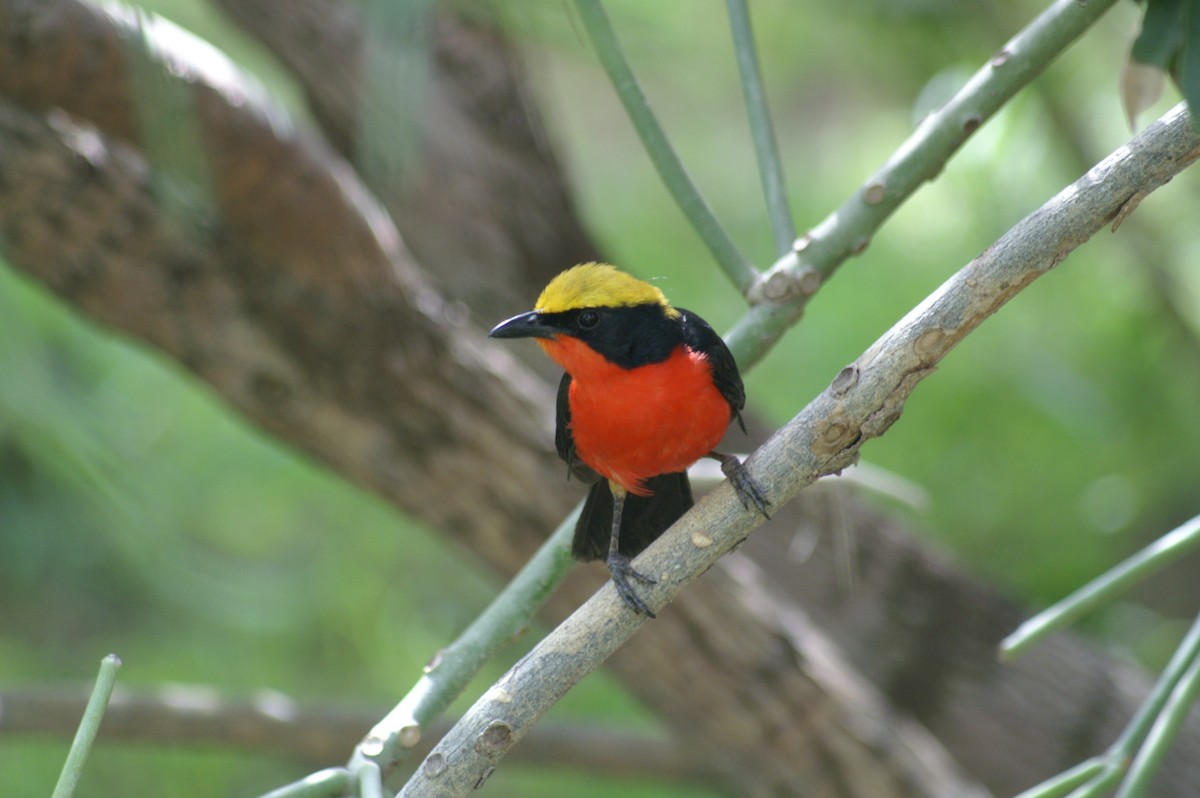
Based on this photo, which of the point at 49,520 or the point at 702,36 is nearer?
the point at 49,520

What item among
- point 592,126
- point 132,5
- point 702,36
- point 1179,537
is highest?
point 592,126

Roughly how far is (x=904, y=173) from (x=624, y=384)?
1.97ft

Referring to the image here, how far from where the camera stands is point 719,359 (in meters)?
2.05

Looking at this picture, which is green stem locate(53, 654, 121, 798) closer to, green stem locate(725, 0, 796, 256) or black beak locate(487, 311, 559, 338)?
black beak locate(487, 311, 559, 338)

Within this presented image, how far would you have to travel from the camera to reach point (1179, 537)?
71.4 inches

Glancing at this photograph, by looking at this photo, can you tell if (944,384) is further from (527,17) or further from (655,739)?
(527,17)

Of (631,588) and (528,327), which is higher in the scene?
(528,327)

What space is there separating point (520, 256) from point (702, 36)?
239 cm

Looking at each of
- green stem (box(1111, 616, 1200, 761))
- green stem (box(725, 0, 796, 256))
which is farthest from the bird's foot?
green stem (box(1111, 616, 1200, 761))

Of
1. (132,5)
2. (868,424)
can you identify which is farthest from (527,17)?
(868,424)

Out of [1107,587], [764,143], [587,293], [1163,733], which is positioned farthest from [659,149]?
[1163,733]

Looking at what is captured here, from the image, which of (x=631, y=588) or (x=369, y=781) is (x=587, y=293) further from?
(x=369, y=781)

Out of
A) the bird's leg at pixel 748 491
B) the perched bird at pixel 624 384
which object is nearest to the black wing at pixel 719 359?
the perched bird at pixel 624 384

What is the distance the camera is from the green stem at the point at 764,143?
6.57 ft
